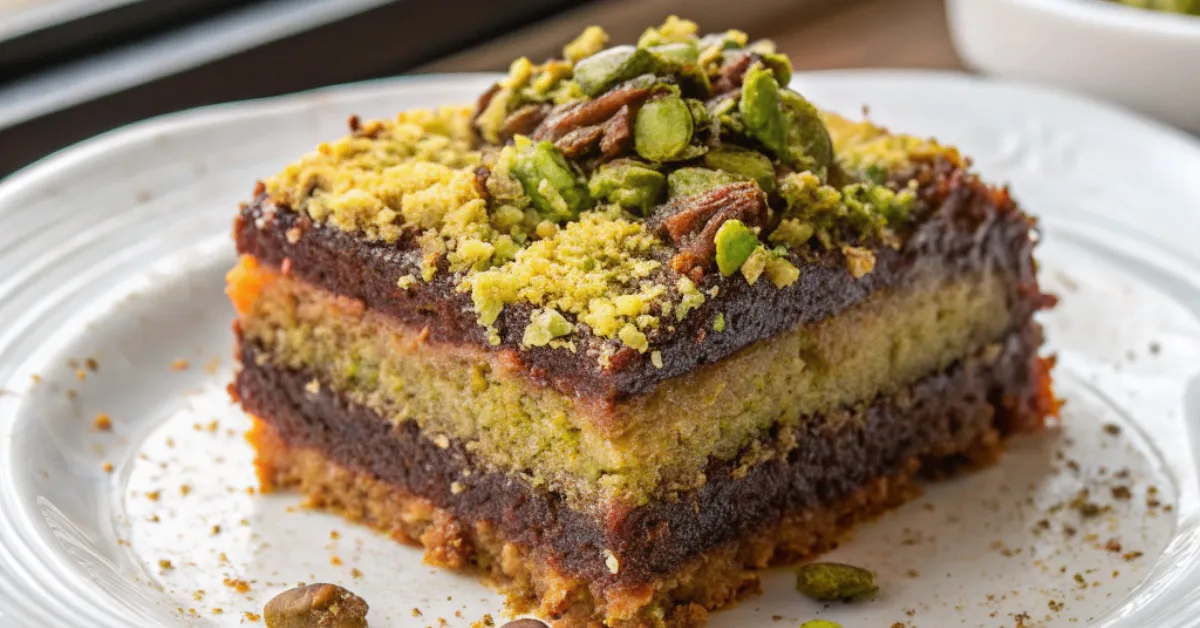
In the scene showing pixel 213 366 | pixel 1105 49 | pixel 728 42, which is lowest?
pixel 213 366

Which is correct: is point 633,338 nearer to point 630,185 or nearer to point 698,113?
point 630,185

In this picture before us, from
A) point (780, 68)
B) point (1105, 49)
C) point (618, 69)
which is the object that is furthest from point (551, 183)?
point (1105, 49)

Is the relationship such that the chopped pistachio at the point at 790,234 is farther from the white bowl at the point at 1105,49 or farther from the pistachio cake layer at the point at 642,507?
the white bowl at the point at 1105,49

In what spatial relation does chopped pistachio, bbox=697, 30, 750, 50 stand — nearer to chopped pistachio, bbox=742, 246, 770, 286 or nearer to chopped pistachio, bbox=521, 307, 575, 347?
chopped pistachio, bbox=742, 246, 770, 286

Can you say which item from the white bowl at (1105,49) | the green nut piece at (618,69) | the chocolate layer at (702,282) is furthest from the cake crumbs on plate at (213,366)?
the white bowl at (1105,49)

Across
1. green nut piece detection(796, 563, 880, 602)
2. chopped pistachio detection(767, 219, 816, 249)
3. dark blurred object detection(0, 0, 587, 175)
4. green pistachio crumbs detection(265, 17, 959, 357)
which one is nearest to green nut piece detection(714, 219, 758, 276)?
green pistachio crumbs detection(265, 17, 959, 357)

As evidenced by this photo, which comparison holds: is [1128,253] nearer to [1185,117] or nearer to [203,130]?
[1185,117]
